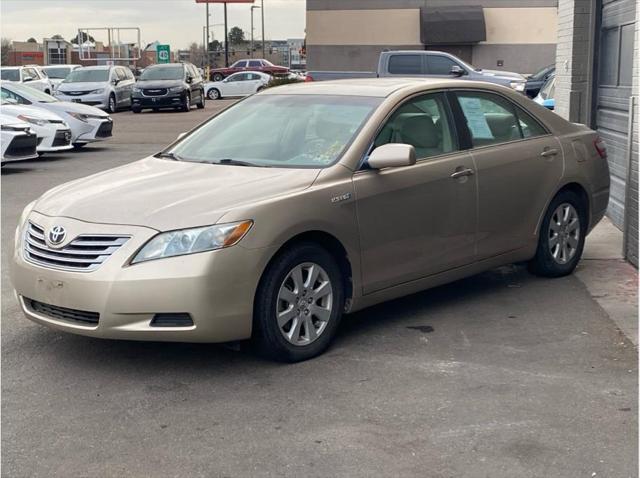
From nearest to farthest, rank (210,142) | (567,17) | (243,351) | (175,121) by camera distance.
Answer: (243,351), (210,142), (567,17), (175,121)

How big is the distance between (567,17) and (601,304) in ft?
17.8

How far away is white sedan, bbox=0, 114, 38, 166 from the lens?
1453 cm

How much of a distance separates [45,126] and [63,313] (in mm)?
11896

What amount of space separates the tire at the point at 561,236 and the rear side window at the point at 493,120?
0.59 meters

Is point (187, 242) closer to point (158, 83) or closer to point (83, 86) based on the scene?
point (83, 86)

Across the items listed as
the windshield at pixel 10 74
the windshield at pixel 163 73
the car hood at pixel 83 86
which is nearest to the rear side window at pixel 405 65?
the car hood at pixel 83 86

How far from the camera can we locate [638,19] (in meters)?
7.49

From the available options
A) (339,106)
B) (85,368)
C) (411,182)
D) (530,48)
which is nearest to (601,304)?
(411,182)

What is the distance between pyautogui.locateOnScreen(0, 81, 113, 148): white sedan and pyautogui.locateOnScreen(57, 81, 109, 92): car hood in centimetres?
1196

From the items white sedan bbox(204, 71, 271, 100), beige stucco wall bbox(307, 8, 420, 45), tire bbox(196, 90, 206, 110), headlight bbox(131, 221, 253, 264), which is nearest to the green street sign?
white sedan bbox(204, 71, 271, 100)

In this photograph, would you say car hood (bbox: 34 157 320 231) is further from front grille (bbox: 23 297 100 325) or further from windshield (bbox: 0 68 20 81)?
windshield (bbox: 0 68 20 81)

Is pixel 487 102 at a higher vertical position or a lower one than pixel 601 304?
higher

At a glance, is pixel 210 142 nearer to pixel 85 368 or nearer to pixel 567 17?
pixel 85 368

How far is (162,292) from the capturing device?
15.9ft
